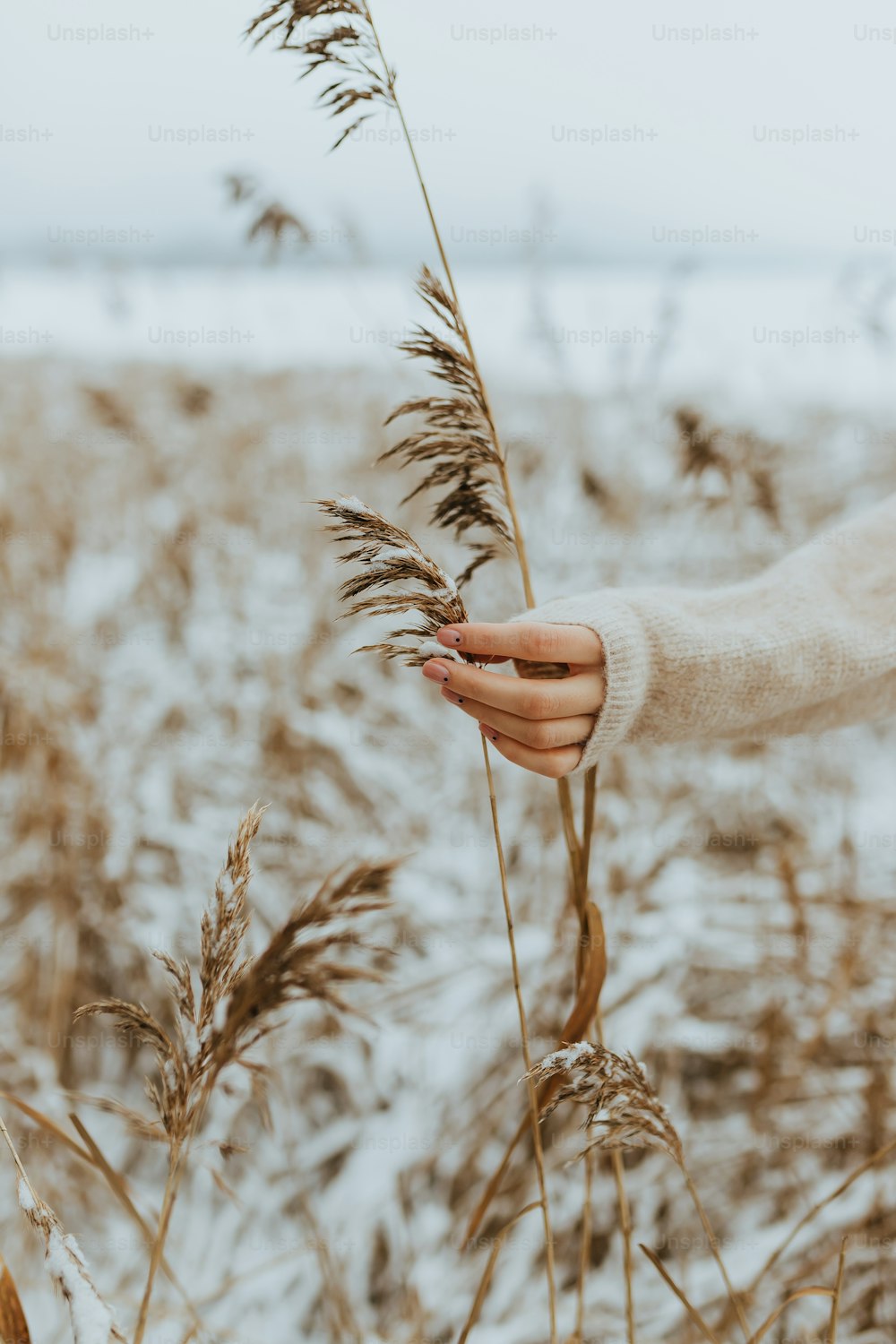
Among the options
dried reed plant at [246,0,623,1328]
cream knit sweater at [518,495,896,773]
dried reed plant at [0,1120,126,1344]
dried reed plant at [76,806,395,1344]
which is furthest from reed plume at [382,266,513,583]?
dried reed plant at [0,1120,126,1344]

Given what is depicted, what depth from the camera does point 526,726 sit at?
589 mm

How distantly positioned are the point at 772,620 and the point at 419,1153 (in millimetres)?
1111

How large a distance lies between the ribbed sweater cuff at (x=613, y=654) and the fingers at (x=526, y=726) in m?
0.03

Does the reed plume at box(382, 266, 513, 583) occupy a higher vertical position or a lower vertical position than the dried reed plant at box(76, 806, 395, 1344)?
higher

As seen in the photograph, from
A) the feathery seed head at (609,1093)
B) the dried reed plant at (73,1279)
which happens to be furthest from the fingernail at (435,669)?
the dried reed plant at (73,1279)

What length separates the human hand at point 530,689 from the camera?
555mm

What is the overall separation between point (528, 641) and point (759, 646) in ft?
0.74

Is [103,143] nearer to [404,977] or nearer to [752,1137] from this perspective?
[404,977]

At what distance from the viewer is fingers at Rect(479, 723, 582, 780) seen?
60 centimetres

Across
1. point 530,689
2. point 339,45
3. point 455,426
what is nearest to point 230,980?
point 530,689

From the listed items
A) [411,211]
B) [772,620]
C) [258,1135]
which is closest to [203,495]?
[411,211]

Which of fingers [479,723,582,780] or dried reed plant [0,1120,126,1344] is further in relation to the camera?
fingers [479,723,582,780]

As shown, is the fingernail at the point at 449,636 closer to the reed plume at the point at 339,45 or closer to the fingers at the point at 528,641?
the fingers at the point at 528,641

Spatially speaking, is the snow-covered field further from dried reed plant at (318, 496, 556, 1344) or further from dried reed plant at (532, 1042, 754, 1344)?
dried reed plant at (318, 496, 556, 1344)
